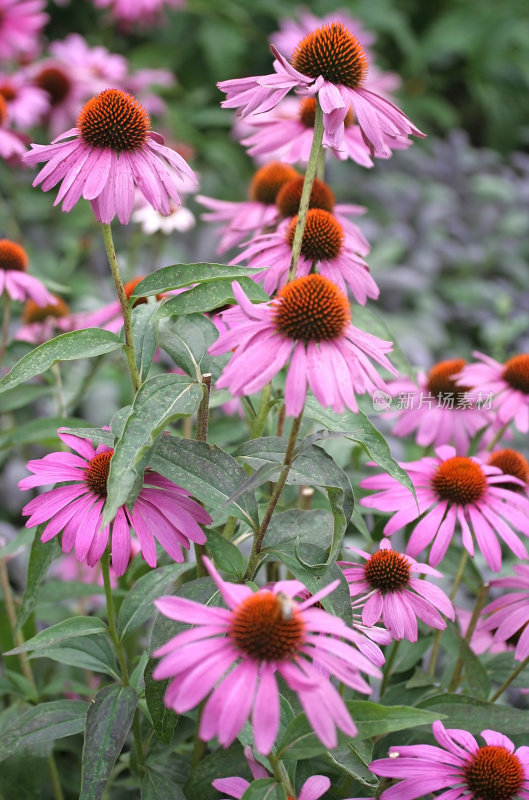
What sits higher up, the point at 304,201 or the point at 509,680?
the point at 304,201

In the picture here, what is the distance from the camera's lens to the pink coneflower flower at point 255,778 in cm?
78

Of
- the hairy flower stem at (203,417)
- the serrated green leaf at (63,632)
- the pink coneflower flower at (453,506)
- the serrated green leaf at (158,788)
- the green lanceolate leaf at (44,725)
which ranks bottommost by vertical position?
the serrated green leaf at (158,788)

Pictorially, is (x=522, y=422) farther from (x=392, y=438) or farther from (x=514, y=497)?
(x=392, y=438)

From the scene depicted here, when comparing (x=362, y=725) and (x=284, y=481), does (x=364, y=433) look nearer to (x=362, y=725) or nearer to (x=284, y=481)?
(x=284, y=481)

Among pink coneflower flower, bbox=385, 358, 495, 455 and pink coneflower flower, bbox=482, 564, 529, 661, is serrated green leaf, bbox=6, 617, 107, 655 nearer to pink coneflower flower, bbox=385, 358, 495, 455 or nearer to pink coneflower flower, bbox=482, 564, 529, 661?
pink coneflower flower, bbox=482, 564, 529, 661

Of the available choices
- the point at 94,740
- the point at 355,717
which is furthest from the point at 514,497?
the point at 94,740

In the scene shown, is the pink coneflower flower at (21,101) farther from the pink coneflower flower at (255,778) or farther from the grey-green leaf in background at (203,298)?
the pink coneflower flower at (255,778)

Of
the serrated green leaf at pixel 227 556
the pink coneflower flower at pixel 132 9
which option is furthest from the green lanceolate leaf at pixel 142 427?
the pink coneflower flower at pixel 132 9

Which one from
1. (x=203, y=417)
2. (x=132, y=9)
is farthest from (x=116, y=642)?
(x=132, y=9)

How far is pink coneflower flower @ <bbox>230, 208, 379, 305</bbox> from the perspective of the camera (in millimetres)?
974

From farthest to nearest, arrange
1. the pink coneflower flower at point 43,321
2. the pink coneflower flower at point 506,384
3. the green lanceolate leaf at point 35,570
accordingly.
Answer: the pink coneflower flower at point 43,321 < the pink coneflower flower at point 506,384 < the green lanceolate leaf at point 35,570

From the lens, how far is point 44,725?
905 millimetres

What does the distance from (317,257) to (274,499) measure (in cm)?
35

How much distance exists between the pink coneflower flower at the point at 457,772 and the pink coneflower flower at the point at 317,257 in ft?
1.66
